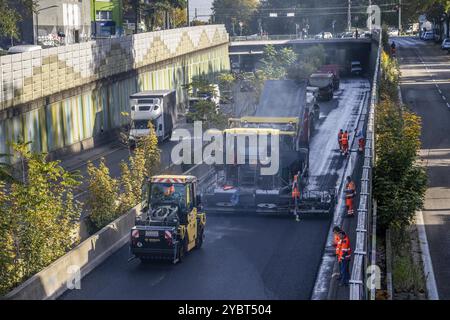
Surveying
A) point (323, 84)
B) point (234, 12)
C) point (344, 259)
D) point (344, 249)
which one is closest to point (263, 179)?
point (344, 249)

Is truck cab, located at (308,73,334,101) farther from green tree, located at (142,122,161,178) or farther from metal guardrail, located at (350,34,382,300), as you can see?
metal guardrail, located at (350,34,382,300)

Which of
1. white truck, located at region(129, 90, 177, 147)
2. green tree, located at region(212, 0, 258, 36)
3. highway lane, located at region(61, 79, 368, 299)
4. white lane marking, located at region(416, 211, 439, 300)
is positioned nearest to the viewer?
highway lane, located at region(61, 79, 368, 299)

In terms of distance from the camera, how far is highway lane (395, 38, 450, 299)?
27.9 metres

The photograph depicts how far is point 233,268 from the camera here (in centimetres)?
2525

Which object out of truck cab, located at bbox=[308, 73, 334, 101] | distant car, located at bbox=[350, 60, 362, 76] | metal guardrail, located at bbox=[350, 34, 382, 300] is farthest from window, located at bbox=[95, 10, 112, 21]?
metal guardrail, located at bbox=[350, 34, 382, 300]

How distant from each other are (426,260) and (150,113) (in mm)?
27491

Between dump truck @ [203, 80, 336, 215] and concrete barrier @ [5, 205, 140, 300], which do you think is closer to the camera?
concrete barrier @ [5, 205, 140, 300]

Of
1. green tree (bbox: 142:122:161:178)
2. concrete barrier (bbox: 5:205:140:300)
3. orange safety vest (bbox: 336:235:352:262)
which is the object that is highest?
green tree (bbox: 142:122:161:178)

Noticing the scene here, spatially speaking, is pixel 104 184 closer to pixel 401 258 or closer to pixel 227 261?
pixel 227 261

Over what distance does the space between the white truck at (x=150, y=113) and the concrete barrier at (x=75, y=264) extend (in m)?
21.0

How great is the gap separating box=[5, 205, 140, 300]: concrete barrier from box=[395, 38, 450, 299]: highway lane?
10144 millimetres

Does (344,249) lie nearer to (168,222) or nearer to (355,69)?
(168,222)

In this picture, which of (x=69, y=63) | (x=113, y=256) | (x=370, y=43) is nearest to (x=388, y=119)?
(x=113, y=256)

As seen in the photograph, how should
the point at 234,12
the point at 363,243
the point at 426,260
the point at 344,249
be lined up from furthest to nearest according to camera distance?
the point at 234,12 → the point at 426,260 → the point at 344,249 → the point at 363,243
